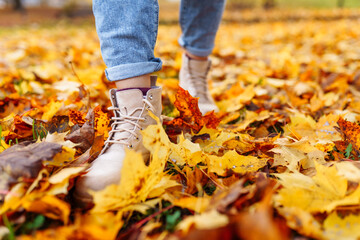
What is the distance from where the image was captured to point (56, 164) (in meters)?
0.72

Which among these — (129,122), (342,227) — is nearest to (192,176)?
(129,122)

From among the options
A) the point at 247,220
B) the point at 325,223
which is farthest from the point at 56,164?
the point at 325,223

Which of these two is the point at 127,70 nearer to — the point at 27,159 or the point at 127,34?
the point at 127,34

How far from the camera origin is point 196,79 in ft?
4.85

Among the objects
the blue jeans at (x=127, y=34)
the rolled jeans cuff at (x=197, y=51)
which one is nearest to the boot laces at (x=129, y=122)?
the blue jeans at (x=127, y=34)

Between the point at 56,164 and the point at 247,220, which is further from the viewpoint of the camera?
the point at 56,164

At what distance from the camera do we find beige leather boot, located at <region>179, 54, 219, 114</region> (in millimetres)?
1444

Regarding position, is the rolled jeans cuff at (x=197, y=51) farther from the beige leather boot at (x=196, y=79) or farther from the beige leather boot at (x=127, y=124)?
the beige leather boot at (x=127, y=124)

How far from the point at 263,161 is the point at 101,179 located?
472mm

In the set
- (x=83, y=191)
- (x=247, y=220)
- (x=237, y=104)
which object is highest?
(x=247, y=220)

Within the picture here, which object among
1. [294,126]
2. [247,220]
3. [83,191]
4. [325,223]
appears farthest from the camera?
[294,126]

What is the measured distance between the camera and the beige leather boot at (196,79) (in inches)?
56.9

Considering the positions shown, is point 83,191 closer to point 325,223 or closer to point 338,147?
point 325,223

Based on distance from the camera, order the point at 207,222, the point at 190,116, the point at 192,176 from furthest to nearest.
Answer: the point at 190,116 < the point at 192,176 < the point at 207,222
